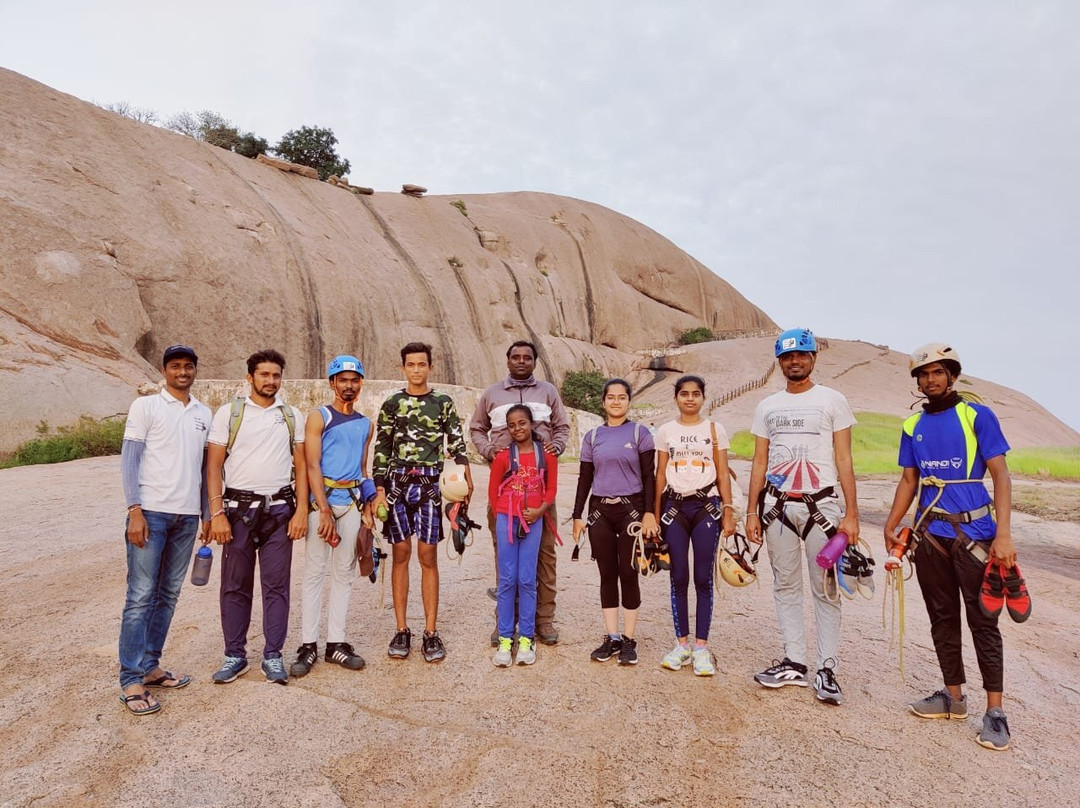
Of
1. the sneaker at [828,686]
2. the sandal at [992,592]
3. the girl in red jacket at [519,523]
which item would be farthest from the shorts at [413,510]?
the sandal at [992,592]

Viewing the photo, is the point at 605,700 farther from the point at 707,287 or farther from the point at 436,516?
the point at 707,287

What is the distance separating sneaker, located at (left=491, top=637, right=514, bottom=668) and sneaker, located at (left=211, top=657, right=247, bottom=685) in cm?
170

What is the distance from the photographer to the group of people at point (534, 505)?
12.2 feet

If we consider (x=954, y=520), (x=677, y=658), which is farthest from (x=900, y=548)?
(x=677, y=658)

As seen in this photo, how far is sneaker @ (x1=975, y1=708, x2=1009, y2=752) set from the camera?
338 cm

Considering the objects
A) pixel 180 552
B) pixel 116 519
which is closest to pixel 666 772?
pixel 180 552

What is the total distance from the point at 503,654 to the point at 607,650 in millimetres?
756

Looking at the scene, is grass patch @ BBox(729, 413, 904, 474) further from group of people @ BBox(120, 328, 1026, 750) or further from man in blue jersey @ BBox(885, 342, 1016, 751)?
man in blue jersey @ BBox(885, 342, 1016, 751)

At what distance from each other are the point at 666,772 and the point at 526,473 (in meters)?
2.13

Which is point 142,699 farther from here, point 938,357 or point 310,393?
point 310,393

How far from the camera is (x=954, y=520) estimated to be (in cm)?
364

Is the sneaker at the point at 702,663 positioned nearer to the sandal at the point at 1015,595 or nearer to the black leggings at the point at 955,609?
the black leggings at the point at 955,609

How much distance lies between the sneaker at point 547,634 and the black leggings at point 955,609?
2.58m

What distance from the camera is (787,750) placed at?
333cm
